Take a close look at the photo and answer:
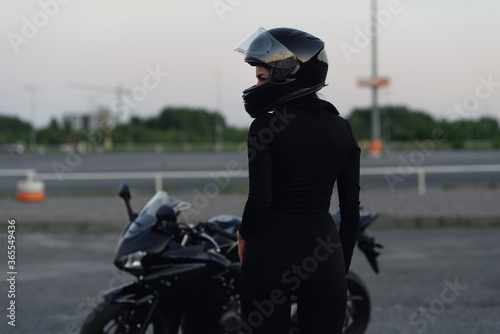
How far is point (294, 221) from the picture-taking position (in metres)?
2.32

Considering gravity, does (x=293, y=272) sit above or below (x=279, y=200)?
below

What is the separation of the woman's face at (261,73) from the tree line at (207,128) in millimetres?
67984

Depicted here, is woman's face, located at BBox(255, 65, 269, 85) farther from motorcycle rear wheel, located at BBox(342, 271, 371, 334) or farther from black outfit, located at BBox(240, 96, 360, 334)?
motorcycle rear wheel, located at BBox(342, 271, 371, 334)

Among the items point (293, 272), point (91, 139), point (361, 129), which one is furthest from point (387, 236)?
point (361, 129)

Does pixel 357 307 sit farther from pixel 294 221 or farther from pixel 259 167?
pixel 259 167

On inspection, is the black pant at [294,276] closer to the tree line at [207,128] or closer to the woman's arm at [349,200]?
the woman's arm at [349,200]

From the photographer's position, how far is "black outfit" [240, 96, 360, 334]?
2.26 metres

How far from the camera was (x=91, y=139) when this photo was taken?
2911 inches

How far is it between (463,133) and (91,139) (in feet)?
140

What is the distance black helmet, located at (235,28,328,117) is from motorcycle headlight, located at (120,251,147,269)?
4.47 feet

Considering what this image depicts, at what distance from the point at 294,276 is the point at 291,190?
311mm

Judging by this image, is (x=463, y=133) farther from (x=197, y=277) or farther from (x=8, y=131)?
(x=197, y=277)

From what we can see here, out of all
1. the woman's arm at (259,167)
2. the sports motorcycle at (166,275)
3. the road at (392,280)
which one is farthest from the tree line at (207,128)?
the woman's arm at (259,167)

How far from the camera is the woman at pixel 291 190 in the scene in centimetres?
227
